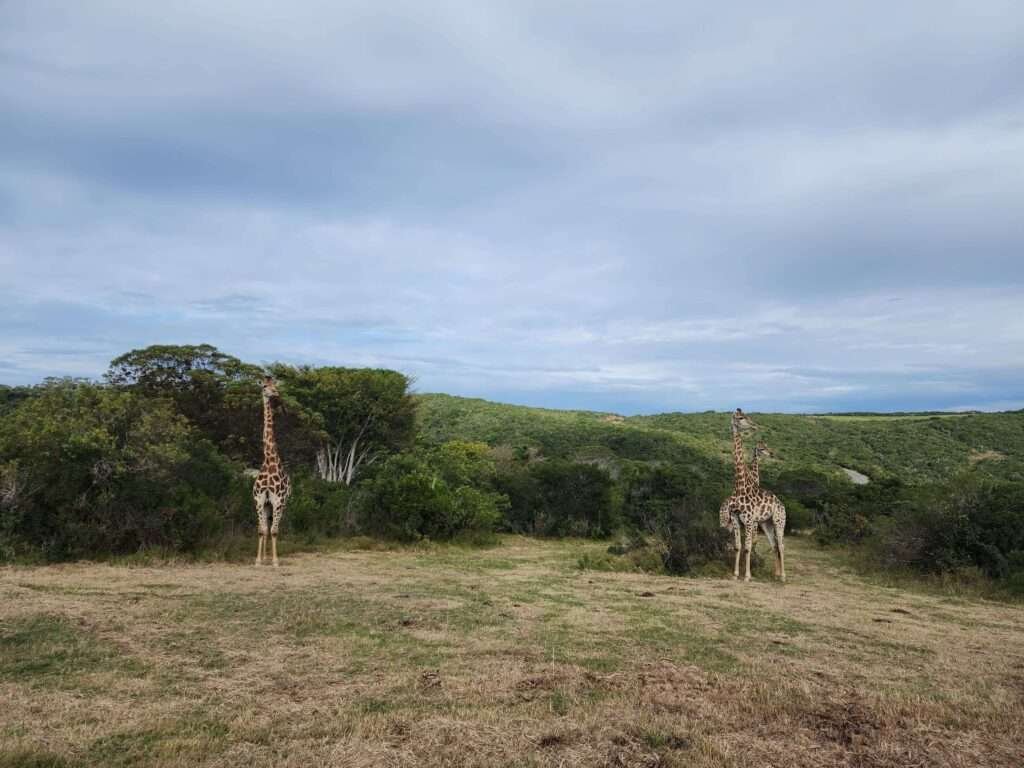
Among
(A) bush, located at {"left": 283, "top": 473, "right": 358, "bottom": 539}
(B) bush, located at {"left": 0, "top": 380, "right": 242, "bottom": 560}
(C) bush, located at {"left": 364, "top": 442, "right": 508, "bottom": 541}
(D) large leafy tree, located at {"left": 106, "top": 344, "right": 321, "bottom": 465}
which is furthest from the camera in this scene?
(D) large leafy tree, located at {"left": 106, "top": 344, "right": 321, "bottom": 465}

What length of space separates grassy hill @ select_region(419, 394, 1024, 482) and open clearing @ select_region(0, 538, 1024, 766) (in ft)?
88.8

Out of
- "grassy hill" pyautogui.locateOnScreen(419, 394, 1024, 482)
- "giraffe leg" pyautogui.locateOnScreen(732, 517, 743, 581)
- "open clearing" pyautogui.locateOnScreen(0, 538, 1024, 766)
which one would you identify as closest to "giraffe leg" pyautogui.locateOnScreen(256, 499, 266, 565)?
"open clearing" pyautogui.locateOnScreen(0, 538, 1024, 766)

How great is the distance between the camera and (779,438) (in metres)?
51.5

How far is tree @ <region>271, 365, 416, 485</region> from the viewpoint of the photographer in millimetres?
30719

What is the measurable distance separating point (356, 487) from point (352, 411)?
11.2 m

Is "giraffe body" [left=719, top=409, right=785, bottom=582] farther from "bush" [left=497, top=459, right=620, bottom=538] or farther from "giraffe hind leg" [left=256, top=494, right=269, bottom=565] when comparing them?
"bush" [left=497, top=459, right=620, bottom=538]

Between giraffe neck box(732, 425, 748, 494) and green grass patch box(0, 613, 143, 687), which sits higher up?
giraffe neck box(732, 425, 748, 494)

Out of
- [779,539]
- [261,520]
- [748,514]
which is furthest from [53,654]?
[779,539]

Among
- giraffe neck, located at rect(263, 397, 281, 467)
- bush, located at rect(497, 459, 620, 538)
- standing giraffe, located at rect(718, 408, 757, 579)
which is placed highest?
giraffe neck, located at rect(263, 397, 281, 467)

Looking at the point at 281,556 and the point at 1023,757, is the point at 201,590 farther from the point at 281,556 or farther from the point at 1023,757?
the point at 1023,757

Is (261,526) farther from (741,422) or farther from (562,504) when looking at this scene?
(562,504)

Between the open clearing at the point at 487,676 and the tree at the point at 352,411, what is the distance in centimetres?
2010

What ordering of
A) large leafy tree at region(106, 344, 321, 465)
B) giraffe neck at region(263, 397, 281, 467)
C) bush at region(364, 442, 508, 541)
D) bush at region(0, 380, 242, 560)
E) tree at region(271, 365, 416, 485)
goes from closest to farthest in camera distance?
bush at region(0, 380, 242, 560) → giraffe neck at region(263, 397, 281, 467) → bush at region(364, 442, 508, 541) → large leafy tree at region(106, 344, 321, 465) → tree at region(271, 365, 416, 485)

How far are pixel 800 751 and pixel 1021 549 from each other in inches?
450
